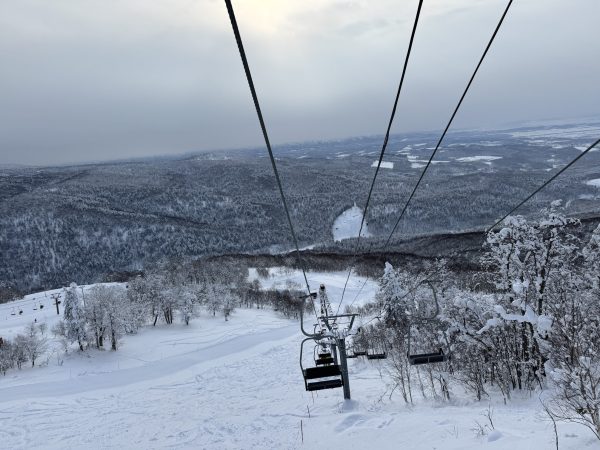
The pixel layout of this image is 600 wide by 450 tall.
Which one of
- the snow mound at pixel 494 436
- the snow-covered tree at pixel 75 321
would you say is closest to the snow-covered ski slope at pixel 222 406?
the snow mound at pixel 494 436

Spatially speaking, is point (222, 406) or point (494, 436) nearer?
point (494, 436)

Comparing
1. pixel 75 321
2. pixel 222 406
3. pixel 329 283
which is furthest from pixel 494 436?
pixel 329 283

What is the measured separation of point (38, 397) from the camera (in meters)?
41.4

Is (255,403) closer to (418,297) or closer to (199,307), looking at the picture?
(418,297)

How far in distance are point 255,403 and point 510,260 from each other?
66.8ft

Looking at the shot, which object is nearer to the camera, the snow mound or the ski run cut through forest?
the snow mound

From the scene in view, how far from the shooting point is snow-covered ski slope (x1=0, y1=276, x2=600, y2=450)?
45.4 feet

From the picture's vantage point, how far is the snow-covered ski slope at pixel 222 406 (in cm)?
1385

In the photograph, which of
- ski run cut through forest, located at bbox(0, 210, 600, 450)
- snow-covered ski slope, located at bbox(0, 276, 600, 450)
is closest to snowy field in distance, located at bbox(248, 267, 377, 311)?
ski run cut through forest, located at bbox(0, 210, 600, 450)

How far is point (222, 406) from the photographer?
33594 mm

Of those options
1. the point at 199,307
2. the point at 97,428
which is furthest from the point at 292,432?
the point at 199,307

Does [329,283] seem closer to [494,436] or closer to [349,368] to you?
[349,368]

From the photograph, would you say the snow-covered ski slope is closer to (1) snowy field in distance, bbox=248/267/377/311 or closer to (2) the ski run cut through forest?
(2) the ski run cut through forest

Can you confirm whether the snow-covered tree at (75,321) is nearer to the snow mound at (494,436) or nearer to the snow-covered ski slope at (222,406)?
the snow-covered ski slope at (222,406)
